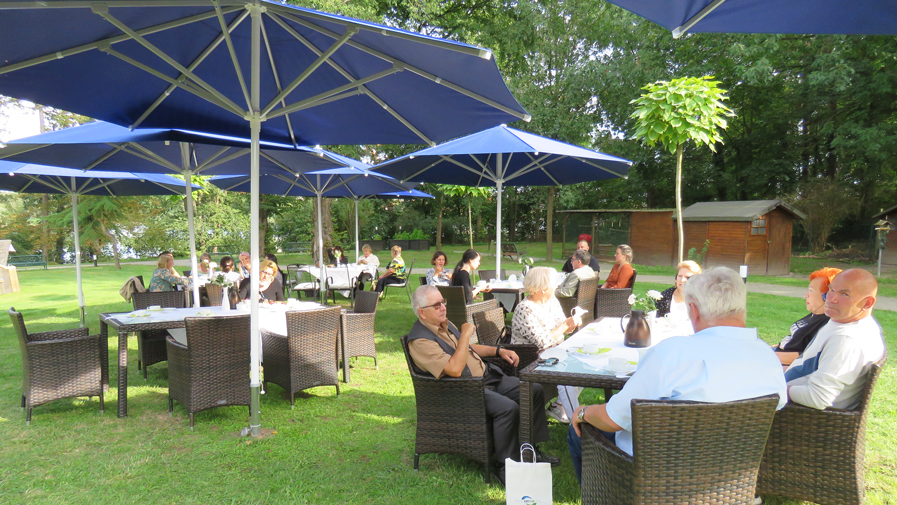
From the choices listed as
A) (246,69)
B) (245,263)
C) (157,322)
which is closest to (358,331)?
(157,322)

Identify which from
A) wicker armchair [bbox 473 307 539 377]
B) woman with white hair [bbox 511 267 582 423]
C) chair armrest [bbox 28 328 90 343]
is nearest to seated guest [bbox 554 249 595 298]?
wicker armchair [bbox 473 307 539 377]

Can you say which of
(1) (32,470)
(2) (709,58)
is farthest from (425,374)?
(2) (709,58)

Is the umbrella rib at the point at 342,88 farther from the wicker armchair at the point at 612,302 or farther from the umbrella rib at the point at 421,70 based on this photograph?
the wicker armchair at the point at 612,302

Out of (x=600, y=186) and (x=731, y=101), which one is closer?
(x=731, y=101)

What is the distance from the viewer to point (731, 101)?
22.6 m

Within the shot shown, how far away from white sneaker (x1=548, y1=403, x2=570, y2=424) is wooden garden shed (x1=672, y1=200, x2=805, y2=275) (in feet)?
45.7

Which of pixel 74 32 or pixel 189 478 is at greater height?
pixel 74 32

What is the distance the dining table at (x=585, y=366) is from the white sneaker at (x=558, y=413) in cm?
75

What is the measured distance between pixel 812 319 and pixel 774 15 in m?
1.86

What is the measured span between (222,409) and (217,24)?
10.1ft

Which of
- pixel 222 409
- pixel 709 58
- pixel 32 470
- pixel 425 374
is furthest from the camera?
pixel 709 58

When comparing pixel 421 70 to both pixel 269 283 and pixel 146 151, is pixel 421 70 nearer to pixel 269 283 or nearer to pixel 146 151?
pixel 146 151

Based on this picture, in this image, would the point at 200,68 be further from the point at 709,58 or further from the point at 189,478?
the point at 709,58

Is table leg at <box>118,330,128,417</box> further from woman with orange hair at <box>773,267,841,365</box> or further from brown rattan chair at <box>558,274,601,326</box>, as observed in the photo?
woman with orange hair at <box>773,267,841,365</box>
